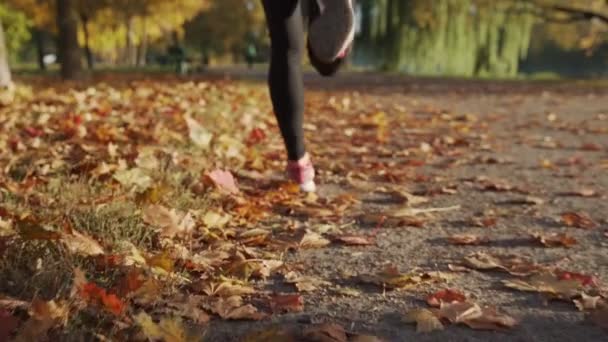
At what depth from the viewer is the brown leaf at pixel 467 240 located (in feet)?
7.60

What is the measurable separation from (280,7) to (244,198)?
841mm

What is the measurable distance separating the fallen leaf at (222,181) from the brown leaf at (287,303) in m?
1.26

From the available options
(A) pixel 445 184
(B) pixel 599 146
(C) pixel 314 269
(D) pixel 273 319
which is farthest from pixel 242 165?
(B) pixel 599 146

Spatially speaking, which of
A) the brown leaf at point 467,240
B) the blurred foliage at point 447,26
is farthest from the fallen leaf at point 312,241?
the blurred foliage at point 447,26

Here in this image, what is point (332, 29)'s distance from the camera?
88.1 inches

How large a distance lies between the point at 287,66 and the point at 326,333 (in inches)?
61.3

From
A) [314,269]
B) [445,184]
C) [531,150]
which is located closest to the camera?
[314,269]

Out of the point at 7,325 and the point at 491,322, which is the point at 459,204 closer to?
the point at 491,322

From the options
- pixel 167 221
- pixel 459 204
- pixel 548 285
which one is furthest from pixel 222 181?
pixel 548 285

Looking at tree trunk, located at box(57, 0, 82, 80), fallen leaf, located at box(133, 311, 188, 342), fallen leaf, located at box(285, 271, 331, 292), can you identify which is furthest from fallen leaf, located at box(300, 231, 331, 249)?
tree trunk, located at box(57, 0, 82, 80)

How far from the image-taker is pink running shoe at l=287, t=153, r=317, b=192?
300 centimetres

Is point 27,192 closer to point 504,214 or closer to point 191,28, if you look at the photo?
point 504,214

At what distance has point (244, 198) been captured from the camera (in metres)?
2.92

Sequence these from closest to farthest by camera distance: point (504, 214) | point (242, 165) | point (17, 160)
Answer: point (504, 214), point (17, 160), point (242, 165)
